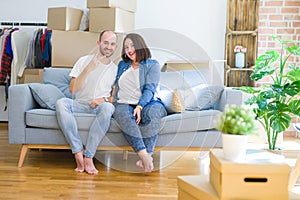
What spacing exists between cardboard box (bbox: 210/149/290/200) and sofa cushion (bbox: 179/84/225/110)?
5.21 ft

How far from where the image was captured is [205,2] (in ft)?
15.7

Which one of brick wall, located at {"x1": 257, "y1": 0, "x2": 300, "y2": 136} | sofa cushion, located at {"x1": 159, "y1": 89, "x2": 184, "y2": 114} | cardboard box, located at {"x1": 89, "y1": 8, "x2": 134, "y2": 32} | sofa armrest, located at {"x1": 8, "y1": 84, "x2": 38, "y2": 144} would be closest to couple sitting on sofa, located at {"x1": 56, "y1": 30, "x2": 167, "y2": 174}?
sofa cushion, located at {"x1": 159, "y1": 89, "x2": 184, "y2": 114}

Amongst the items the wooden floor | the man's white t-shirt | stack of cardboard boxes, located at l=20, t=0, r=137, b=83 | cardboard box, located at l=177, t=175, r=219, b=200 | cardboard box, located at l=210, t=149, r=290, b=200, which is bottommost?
the wooden floor

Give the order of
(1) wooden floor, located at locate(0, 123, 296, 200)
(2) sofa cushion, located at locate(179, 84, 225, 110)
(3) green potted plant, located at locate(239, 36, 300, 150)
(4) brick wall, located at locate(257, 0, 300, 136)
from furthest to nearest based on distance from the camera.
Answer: (4) brick wall, located at locate(257, 0, 300, 136) → (3) green potted plant, located at locate(239, 36, 300, 150) → (2) sofa cushion, located at locate(179, 84, 225, 110) → (1) wooden floor, located at locate(0, 123, 296, 200)

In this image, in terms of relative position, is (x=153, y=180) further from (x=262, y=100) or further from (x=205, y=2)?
(x=205, y=2)

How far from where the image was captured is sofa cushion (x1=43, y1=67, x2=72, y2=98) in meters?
3.52

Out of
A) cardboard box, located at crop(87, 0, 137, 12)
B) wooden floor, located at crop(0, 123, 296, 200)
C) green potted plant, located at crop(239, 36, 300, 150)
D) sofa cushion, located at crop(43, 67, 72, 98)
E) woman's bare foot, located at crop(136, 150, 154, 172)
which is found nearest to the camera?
wooden floor, located at crop(0, 123, 296, 200)

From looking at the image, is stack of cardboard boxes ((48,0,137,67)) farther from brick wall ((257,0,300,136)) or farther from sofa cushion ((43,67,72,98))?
brick wall ((257,0,300,136))

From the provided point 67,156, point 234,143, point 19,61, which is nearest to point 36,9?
point 19,61

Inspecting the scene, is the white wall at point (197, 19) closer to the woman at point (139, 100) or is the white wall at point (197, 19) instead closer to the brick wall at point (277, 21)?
the brick wall at point (277, 21)

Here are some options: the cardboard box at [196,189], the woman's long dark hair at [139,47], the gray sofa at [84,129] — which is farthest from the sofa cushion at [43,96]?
the cardboard box at [196,189]

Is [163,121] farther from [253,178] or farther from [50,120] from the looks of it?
[253,178]

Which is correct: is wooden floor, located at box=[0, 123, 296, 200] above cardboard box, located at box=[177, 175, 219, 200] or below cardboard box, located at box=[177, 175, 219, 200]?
below

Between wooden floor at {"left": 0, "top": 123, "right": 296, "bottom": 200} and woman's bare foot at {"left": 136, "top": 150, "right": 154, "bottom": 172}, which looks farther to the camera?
woman's bare foot at {"left": 136, "top": 150, "right": 154, "bottom": 172}
